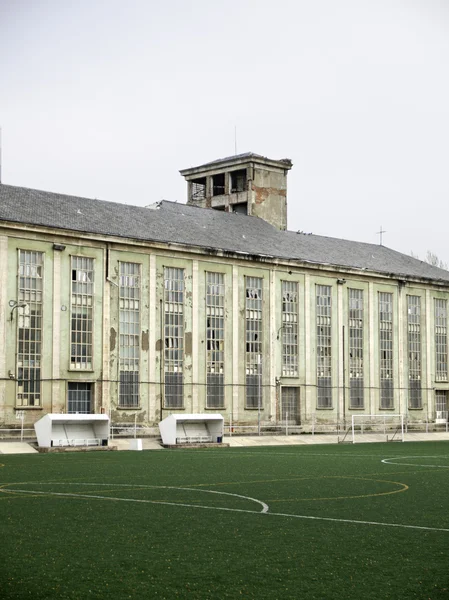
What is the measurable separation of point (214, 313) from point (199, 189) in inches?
1001

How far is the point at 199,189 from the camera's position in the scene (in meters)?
88.6

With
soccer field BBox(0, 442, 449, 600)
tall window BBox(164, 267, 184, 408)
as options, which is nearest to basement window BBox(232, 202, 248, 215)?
tall window BBox(164, 267, 184, 408)

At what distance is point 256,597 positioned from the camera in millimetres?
10805

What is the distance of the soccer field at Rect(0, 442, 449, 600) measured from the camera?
37.4 ft

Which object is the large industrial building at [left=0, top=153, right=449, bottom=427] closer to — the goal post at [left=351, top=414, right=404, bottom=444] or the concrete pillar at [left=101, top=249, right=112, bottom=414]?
the concrete pillar at [left=101, top=249, right=112, bottom=414]

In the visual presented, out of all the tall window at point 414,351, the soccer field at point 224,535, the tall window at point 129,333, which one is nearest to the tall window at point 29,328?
the tall window at point 129,333

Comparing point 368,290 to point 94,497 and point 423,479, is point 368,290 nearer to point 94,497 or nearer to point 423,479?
point 423,479

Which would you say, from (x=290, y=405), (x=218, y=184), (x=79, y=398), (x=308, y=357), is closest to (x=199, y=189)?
(x=218, y=184)

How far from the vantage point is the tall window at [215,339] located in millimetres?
65062

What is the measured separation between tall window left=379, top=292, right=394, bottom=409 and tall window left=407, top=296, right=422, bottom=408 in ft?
7.03

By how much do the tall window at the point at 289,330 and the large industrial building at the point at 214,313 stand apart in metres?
0.12

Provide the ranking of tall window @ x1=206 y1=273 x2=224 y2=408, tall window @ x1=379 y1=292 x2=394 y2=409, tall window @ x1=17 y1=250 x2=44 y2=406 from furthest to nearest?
tall window @ x1=379 y1=292 x2=394 y2=409
tall window @ x1=206 y1=273 x2=224 y2=408
tall window @ x1=17 y1=250 x2=44 y2=406

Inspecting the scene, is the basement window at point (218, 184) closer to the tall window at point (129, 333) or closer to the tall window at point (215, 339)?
the tall window at point (215, 339)

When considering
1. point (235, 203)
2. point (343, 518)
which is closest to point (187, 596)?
point (343, 518)
